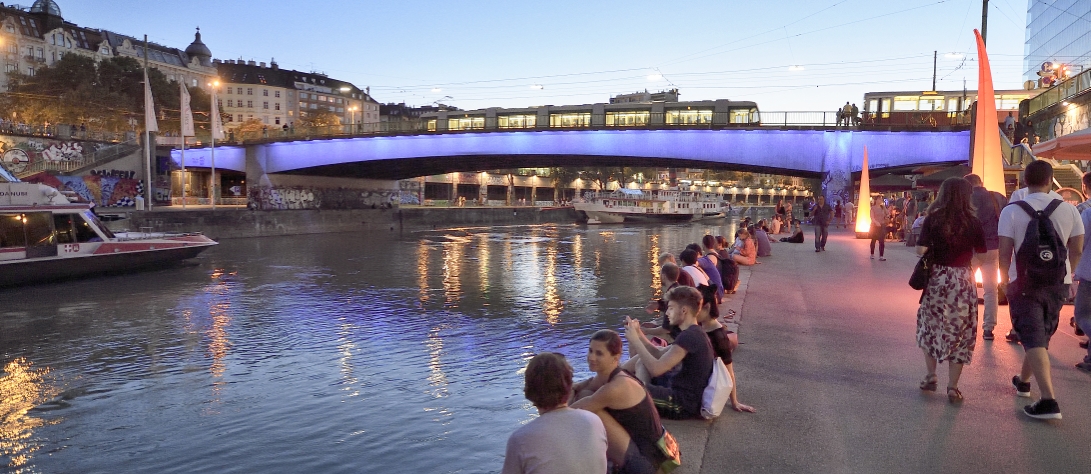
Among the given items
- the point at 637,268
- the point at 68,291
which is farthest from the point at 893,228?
the point at 68,291

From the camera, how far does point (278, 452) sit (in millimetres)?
6754

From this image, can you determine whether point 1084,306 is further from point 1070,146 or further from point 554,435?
point 1070,146

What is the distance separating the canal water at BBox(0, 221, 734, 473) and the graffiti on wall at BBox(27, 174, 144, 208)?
1299 inches

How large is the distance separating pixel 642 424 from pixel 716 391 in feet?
4.71

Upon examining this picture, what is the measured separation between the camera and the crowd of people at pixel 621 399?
341cm

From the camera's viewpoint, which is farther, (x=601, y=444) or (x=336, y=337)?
(x=336, y=337)

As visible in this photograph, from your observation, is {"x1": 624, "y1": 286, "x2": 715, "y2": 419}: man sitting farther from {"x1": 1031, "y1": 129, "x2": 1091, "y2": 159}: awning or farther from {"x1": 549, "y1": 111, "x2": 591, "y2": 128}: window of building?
{"x1": 549, "y1": 111, "x2": 591, "y2": 128}: window of building

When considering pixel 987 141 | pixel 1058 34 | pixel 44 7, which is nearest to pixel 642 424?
pixel 987 141

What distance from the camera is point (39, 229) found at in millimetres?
20844

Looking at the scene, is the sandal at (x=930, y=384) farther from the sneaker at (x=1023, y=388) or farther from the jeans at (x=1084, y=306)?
the jeans at (x=1084, y=306)

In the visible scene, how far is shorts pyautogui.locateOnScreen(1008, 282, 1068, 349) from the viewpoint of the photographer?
562 cm

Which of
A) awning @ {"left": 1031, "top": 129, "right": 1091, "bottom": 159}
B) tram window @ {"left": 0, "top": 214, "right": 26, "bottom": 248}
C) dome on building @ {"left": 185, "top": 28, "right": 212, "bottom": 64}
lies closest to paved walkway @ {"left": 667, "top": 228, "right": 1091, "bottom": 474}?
awning @ {"left": 1031, "top": 129, "right": 1091, "bottom": 159}

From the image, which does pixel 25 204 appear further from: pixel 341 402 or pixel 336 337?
pixel 341 402

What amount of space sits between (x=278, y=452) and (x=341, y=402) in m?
1.57
